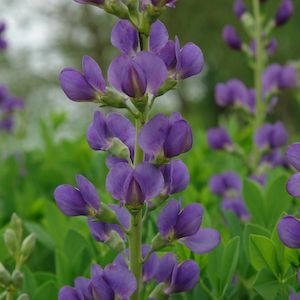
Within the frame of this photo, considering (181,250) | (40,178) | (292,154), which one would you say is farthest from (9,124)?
(292,154)

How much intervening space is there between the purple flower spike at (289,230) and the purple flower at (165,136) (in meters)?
0.18

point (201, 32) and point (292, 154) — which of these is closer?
point (292, 154)

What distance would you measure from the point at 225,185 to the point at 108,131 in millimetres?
1142

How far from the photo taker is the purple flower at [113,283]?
0.90 m

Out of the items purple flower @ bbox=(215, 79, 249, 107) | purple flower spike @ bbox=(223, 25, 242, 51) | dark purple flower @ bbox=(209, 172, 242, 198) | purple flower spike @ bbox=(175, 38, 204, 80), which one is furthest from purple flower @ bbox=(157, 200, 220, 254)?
purple flower spike @ bbox=(223, 25, 242, 51)

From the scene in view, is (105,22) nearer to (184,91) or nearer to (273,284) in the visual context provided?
(184,91)

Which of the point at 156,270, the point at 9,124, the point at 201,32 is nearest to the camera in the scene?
the point at 156,270

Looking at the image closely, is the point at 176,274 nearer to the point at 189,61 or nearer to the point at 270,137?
the point at 189,61

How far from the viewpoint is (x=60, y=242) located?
5.35 ft

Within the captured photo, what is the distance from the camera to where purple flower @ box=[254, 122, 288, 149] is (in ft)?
7.93

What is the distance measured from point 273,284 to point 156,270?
0.71 feet

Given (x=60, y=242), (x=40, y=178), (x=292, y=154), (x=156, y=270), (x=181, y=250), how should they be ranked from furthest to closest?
(x=40, y=178) < (x=60, y=242) < (x=181, y=250) < (x=156, y=270) < (x=292, y=154)

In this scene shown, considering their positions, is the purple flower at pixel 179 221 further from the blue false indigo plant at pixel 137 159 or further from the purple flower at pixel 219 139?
the purple flower at pixel 219 139

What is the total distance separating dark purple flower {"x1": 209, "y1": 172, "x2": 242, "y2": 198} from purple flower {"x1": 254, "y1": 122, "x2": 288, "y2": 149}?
347mm
